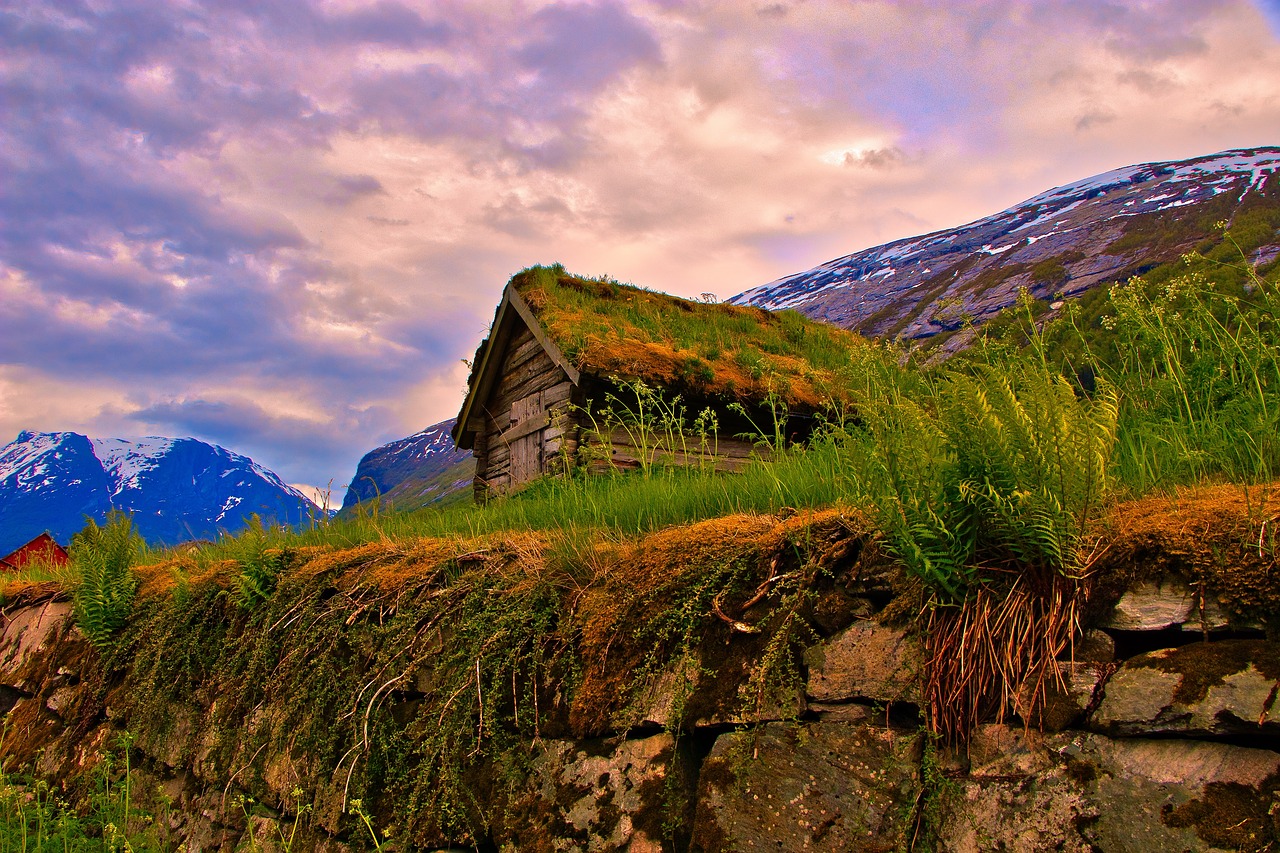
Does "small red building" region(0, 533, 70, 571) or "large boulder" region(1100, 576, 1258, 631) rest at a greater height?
"small red building" region(0, 533, 70, 571)

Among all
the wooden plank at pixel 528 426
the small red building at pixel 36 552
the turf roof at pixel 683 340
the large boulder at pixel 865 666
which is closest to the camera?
the large boulder at pixel 865 666

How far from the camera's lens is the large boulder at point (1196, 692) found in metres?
1.53

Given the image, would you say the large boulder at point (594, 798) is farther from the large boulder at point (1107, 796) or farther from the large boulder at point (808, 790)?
the large boulder at point (1107, 796)

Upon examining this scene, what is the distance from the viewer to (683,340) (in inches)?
395

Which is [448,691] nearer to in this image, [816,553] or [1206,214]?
[816,553]

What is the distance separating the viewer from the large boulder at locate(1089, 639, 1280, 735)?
1.53 m

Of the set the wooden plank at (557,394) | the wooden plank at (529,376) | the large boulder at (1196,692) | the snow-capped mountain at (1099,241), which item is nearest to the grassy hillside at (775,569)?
the large boulder at (1196,692)

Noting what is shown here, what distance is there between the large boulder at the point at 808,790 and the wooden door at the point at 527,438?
25.5ft

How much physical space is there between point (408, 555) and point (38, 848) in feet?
7.35

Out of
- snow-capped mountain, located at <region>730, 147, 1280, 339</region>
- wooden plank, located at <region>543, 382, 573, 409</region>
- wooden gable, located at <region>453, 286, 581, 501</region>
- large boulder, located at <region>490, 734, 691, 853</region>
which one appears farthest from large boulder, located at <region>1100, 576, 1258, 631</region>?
snow-capped mountain, located at <region>730, 147, 1280, 339</region>

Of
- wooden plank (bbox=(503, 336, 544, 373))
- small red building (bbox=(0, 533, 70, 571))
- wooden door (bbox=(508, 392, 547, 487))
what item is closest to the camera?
small red building (bbox=(0, 533, 70, 571))

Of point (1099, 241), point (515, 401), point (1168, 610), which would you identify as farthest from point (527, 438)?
point (1099, 241)

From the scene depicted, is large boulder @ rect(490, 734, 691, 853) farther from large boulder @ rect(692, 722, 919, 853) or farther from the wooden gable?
the wooden gable

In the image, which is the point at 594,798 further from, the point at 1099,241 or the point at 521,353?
the point at 1099,241
